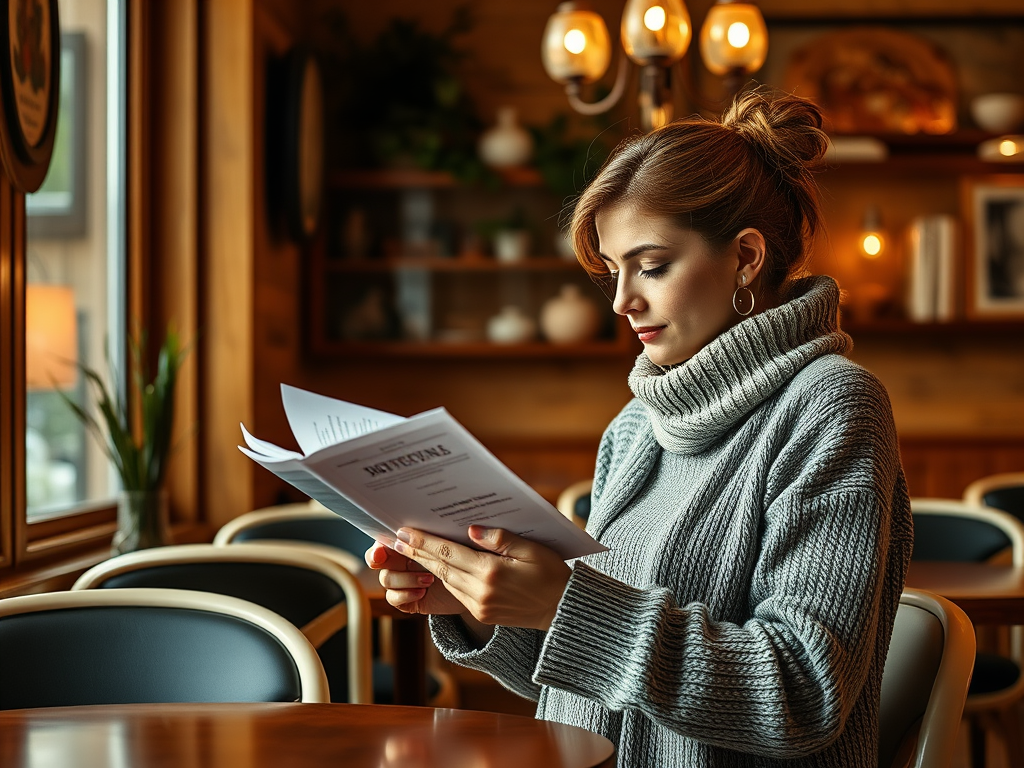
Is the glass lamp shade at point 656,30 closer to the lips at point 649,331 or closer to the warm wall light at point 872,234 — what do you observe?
the lips at point 649,331

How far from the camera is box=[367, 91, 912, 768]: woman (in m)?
0.94

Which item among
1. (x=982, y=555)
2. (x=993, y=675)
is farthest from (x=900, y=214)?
(x=993, y=675)

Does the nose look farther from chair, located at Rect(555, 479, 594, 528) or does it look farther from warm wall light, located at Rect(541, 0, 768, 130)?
chair, located at Rect(555, 479, 594, 528)

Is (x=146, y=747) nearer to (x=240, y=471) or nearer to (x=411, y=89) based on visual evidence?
(x=240, y=471)

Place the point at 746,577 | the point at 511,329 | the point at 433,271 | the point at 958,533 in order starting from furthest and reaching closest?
the point at 433,271
the point at 511,329
the point at 958,533
the point at 746,577

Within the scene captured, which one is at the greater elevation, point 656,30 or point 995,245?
point 656,30

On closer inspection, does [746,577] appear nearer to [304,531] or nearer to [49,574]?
[49,574]

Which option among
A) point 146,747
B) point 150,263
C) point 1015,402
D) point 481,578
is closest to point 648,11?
point 150,263

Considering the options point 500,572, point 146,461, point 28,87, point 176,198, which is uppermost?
point 28,87

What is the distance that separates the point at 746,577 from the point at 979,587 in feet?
3.63

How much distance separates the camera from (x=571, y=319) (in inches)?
156

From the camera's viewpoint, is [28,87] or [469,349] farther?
[469,349]

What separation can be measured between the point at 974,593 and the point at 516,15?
10.0ft

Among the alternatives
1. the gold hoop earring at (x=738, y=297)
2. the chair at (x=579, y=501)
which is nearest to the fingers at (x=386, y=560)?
the gold hoop earring at (x=738, y=297)
